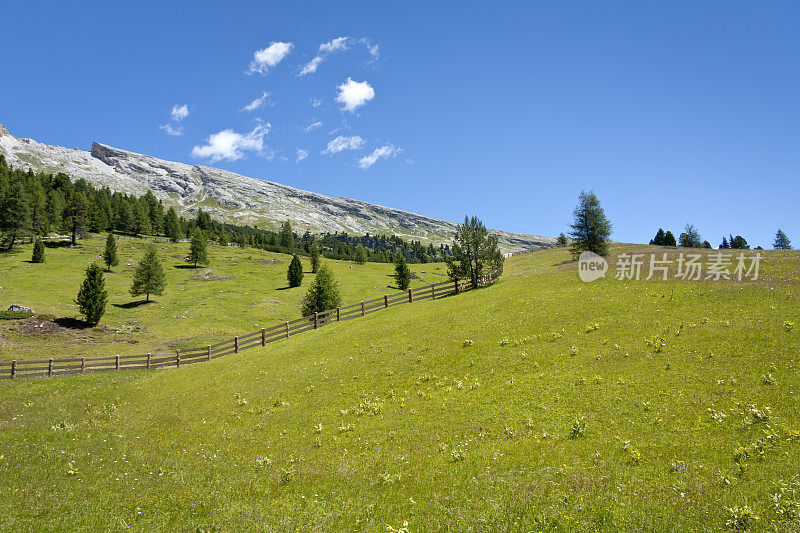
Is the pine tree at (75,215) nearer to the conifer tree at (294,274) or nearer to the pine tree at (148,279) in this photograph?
the pine tree at (148,279)

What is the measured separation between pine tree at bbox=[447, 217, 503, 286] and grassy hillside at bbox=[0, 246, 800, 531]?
20.1m

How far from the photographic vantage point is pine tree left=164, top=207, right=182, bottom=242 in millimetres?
144438

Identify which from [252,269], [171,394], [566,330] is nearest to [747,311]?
[566,330]

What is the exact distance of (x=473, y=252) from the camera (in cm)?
4616

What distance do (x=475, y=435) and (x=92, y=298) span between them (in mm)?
66278

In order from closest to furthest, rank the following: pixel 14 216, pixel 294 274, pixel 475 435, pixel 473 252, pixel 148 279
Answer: pixel 475 435 < pixel 473 252 < pixel 148 279 < pixel 14 216 < pixel 294 274

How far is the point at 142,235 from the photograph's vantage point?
147m

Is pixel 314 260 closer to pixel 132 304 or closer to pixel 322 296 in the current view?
pixel 132 304

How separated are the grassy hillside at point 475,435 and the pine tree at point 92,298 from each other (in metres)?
36.3

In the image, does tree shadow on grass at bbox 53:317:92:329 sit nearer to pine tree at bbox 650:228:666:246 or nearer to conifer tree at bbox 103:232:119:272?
conifer tree at bbox 103:232:119:272

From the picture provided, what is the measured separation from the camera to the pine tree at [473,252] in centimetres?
4588

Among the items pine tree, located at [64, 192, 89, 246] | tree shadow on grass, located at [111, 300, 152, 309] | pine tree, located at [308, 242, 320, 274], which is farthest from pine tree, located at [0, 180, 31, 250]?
pine tree, located at [308, 242, 320, 274]

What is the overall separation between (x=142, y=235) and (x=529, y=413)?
172154mm

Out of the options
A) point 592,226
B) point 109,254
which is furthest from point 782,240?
point 109,254
